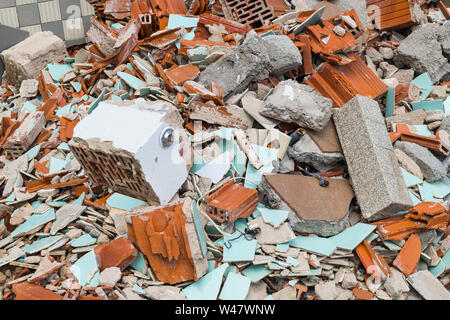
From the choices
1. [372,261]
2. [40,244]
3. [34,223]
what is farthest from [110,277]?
[372,261]

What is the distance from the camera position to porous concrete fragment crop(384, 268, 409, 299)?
11.0 feet

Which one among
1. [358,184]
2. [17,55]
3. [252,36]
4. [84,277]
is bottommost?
[84,277]

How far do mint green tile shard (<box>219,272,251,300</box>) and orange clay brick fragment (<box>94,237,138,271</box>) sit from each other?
821mm

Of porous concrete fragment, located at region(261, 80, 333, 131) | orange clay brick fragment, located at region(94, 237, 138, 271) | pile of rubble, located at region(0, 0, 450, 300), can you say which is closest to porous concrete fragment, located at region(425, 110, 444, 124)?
pile of rubble, located at region(0, 0, 450, 300)

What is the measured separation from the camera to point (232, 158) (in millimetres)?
4109

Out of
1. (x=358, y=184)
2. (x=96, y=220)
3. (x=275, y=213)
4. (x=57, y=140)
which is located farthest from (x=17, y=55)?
(x=358, y=184)

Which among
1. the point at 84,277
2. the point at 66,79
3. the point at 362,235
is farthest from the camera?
the point at 66,79

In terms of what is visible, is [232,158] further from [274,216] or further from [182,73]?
[182,73]

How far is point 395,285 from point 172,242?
1956mm

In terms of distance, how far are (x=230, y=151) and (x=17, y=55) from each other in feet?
12.7

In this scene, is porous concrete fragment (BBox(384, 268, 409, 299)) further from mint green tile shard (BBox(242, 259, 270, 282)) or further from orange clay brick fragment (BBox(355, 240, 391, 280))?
mint green tile shard (BBox(242, 259, 270, 282))

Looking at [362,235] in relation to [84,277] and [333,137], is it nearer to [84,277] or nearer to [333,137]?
[333,137]

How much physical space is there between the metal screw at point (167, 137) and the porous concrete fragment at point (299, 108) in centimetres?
123

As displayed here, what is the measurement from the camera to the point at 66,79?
554 centimetres
